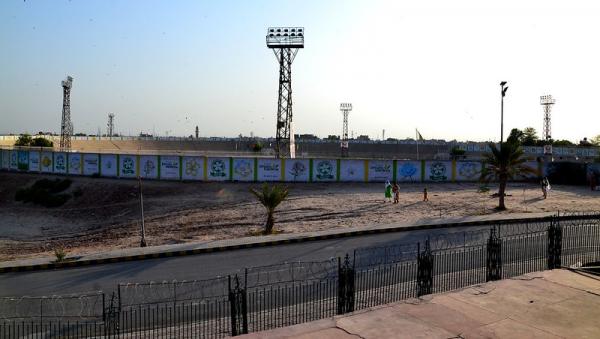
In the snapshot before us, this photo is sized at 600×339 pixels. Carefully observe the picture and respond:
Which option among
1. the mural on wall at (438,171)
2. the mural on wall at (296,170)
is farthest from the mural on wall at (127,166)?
the mural on wall at (438,171)

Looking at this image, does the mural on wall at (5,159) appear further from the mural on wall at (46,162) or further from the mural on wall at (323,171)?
the mural on wall at (323,171)

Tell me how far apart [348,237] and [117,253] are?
952cm

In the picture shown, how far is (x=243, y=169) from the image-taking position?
43.9 m

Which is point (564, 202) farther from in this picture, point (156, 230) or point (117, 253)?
point (117, 253)

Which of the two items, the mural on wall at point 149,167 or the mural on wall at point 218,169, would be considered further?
the mural on wall at point 149,167

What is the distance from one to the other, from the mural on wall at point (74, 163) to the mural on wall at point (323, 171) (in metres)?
23.5

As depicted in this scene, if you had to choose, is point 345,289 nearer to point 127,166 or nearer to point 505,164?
point 505,164

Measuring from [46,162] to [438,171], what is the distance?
127 feet

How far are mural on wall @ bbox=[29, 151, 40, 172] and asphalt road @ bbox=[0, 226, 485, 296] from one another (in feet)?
132

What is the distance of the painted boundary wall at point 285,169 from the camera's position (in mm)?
43938

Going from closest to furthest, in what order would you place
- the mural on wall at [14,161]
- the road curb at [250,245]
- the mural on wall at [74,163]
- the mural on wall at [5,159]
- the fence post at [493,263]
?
the fence post at [493,263], the road curb at [250,245], the mural on wall at [74,163], the mural on wall at [14,161], the mural on wall at [5,159]

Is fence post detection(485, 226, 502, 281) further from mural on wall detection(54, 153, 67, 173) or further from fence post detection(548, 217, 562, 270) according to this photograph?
mural on wall detection(54, 153, 67, 173)

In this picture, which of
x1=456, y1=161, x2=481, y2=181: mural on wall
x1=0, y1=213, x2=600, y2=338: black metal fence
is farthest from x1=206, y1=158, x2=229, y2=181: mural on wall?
x1=0, y1=213, x2=600, y2=338: black metal fence

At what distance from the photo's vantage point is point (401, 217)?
95.2ft
